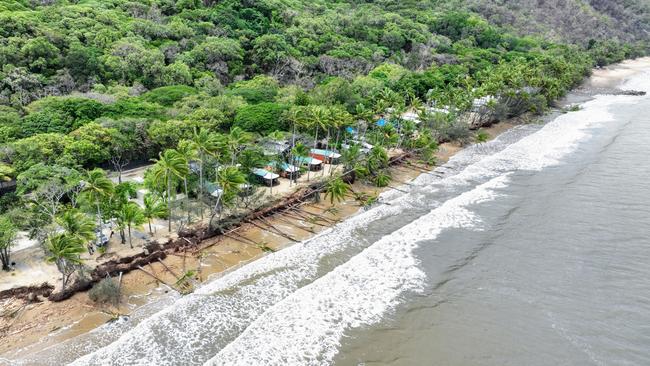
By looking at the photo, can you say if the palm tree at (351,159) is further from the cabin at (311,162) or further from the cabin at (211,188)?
the cabin at (211,188)

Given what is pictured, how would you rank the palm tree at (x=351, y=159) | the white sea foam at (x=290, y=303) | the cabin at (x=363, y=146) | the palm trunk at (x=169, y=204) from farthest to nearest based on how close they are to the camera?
the cabin at (x=363, y=146), the palm tree at (x=351, y=159), the palm trunk at (x=169, y=204), the white sea foam at (x=290, y=303)

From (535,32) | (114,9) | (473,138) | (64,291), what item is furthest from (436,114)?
(535,32)

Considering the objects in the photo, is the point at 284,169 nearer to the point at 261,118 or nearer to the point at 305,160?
the point at 305,160

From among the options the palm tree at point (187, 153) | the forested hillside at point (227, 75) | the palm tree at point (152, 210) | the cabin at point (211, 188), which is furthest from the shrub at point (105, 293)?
the cabin at point (211, 188)

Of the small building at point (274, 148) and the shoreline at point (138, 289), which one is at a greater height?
the small building at point (274, 148)

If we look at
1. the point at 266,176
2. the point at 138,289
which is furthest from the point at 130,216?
the point at 266,176

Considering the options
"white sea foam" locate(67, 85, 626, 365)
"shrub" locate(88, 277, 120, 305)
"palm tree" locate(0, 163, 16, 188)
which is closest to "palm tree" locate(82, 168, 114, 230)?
"shrub" locate(88, 277, 120, 305)

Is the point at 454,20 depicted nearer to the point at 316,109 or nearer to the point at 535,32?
the point at 535,32
